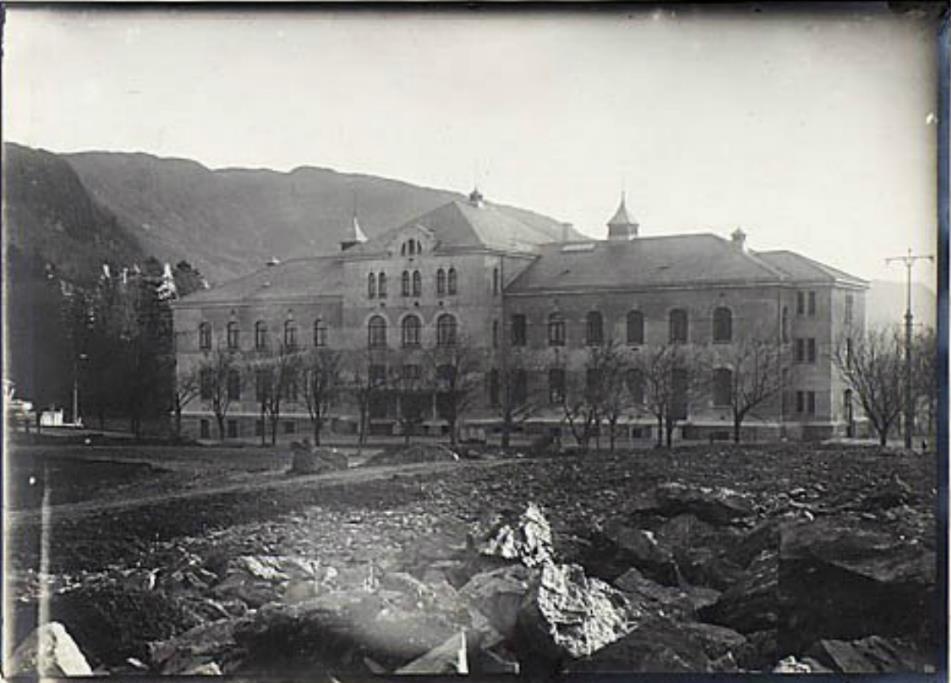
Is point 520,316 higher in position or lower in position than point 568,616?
higher

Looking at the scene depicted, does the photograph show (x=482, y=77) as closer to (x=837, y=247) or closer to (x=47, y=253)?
(x=837, y=247)

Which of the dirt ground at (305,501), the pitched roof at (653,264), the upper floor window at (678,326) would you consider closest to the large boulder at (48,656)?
the dirt ground at (305,501)

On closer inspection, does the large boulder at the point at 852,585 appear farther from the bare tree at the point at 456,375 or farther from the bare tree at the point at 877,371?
the bare tree at the point at 456,375

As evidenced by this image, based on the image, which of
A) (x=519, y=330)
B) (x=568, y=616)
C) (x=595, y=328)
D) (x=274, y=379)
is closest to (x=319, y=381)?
(x=274, y=379)

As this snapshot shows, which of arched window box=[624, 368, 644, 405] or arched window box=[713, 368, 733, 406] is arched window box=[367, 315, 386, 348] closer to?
arched window box=[624, 368, 644, 405]

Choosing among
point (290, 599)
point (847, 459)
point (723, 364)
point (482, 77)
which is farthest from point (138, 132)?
point (847, 459)

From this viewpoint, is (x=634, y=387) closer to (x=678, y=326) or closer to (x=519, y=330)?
(x=678, y=326)
